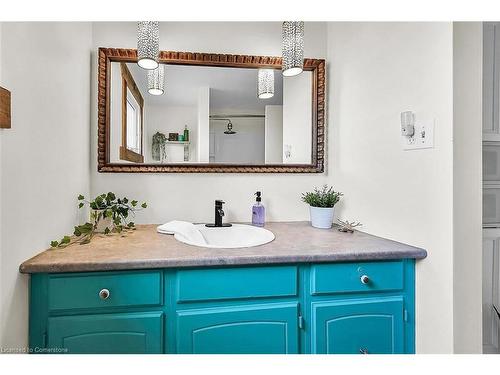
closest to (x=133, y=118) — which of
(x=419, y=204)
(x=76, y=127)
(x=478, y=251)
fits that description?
(x=76, y=127)

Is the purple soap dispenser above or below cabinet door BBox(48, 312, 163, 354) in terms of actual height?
above

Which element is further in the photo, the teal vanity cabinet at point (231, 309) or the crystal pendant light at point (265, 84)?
the crystal pendant light at point (265, 84)

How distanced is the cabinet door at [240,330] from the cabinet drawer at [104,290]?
0.14m

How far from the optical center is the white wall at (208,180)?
163 centimetres

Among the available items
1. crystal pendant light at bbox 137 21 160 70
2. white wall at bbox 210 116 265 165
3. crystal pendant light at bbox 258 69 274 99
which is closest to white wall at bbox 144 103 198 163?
white wall at bbox 210 116 265 165

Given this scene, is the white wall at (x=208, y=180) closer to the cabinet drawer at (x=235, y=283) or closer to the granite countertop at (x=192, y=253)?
the granite countertop at (x=192, y=253)

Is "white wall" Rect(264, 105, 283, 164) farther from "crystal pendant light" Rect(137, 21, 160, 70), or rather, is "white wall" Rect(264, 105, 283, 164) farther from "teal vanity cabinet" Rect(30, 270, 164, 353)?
"teal vanity cabinet" Rect(30, 270, 164, 353)

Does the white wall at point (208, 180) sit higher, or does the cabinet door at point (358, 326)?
the white wall at point (208, 180)

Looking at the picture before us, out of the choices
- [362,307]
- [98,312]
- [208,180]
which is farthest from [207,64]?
[362,307]

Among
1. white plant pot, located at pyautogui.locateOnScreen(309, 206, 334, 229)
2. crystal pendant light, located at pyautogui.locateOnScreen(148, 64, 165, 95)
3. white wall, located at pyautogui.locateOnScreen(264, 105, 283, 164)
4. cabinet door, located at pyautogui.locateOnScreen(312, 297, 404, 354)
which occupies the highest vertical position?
crystal pendant light, located at pyautogui.locateOnScreen(148, 64, 165, 95)

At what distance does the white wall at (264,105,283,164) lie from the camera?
1734 millimetres

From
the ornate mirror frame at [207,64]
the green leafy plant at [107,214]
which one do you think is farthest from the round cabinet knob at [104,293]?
the ornate mirror frame at [207,64]

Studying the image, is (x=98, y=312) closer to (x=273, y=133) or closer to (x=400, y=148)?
(x=273, y=133)
